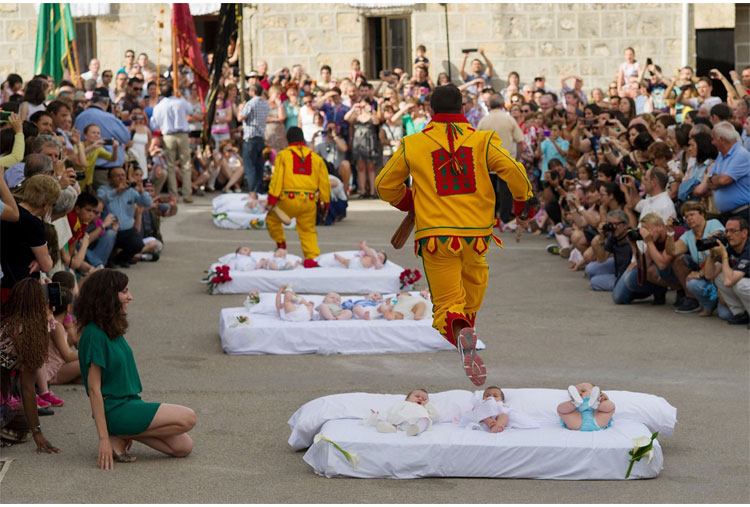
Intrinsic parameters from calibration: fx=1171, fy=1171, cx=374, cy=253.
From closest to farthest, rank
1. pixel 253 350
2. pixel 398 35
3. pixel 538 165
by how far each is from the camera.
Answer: pixel 253 350 < pixel 538 165 < pixel 398 35

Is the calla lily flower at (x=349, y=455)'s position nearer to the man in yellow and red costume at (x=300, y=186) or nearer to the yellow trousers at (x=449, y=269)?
the yellow trousers at (x=449, y=269)

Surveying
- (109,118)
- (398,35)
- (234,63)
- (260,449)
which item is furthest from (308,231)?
(398,35)

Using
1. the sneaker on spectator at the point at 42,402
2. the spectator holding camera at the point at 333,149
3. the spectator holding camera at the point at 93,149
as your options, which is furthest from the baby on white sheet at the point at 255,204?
the sneaker on spectator at the point at 42,402

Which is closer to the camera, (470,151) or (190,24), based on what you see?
(470,151)

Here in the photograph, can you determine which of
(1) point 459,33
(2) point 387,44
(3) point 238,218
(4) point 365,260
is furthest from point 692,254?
(2) point 387,44

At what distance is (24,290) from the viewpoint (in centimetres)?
693

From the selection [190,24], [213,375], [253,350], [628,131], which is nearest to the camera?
[213,375]

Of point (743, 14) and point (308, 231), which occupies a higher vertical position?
point (743, 14)

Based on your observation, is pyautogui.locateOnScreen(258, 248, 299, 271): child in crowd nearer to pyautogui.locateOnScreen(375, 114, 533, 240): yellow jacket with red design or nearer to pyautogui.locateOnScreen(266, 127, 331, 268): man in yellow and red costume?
pyautogui.locateOnScreen(266, 127, 331, 268): man in yellow and red costume

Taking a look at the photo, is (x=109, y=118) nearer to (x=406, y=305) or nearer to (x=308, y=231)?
(x=308, y=231)

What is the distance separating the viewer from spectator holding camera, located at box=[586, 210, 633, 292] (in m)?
12.0

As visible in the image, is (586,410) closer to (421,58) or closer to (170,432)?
(170,432)

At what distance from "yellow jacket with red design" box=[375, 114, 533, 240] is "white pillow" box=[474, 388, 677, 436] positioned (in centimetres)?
135

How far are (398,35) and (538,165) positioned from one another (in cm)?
981
